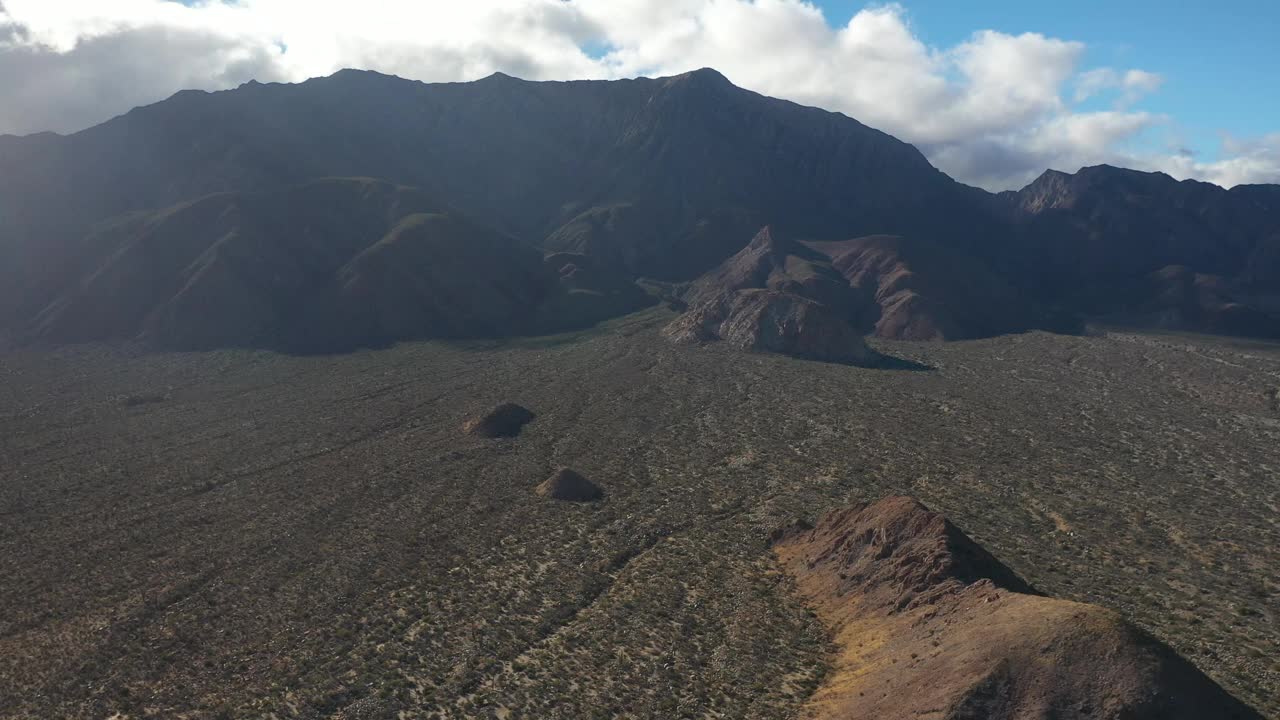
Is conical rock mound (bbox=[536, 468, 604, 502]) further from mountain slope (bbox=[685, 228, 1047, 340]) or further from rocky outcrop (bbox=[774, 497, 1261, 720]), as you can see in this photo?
mountain slope (bbox=[685, 228, 1047, 340])

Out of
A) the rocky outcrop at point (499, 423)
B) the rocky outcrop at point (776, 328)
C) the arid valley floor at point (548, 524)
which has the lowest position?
the arid valley floor at point (548, 524)

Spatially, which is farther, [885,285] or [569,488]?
[885,285]

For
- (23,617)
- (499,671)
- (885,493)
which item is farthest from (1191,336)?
(23,617)

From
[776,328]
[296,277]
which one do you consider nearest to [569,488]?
[776,328]

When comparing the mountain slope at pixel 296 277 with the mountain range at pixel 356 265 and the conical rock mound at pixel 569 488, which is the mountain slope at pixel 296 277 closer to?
the mountain range at pixel 356 265

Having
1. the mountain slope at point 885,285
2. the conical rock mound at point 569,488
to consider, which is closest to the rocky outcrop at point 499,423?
the conical rock mound at point 569,488

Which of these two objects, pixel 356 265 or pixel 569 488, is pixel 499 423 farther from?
pixel 356 265
